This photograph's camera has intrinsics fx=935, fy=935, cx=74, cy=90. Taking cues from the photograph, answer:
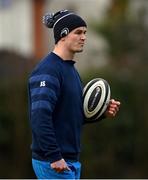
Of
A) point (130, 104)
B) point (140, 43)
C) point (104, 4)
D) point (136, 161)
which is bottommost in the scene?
point (136, 161)

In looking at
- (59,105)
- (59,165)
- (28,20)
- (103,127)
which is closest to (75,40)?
(59,105)

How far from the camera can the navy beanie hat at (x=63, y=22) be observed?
6434mm

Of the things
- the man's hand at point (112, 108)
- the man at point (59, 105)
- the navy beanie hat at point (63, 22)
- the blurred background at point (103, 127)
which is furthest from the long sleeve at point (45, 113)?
the blurred background at point (103, 127)

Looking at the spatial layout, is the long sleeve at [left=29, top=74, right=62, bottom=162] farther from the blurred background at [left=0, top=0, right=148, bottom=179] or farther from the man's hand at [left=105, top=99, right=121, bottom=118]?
the blurred background at [left=0, top=0, right=148, bottom=179]

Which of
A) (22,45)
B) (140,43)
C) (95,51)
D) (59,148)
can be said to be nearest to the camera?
(59,148)

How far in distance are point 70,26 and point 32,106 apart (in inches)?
25.4

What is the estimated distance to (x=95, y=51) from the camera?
76.5 ft

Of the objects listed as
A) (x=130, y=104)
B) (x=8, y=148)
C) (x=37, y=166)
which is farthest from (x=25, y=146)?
(x=37, y=166)

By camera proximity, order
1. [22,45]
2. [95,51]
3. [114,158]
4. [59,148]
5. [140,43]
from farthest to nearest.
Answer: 1. [22,45]
2. [95,51]
3. [140,43]
4. [114,158]
5. [59,148]

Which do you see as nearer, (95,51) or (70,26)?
(70,26)

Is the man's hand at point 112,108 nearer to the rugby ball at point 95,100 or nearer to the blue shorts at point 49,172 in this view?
the rugby ball at point 95,100

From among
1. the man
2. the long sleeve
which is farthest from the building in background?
the long sleeve

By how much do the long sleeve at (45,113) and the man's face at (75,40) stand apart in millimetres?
281

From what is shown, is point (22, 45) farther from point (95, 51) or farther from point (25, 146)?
point (25, 146)
